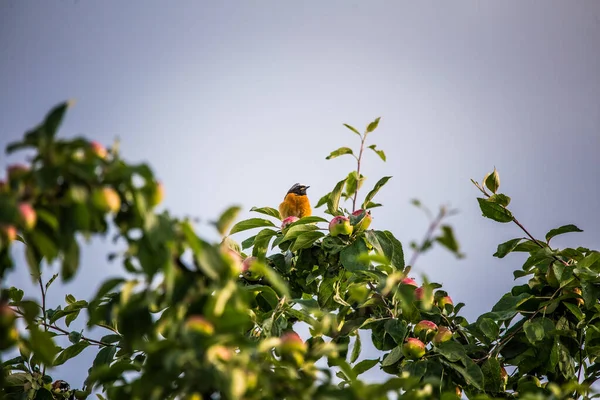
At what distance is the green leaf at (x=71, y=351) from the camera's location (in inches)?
106

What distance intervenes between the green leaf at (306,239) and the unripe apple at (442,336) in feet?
2.04

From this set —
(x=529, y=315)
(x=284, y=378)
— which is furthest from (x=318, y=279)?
(x=284, y=378)

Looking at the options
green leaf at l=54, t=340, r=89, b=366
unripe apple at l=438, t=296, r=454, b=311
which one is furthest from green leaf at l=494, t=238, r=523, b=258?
green leaf at l=54, t=340, r=89, b=366

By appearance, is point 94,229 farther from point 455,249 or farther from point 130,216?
point 455,249

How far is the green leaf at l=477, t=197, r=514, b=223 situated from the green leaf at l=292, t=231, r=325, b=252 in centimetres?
71

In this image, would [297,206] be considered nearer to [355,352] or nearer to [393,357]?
[355,352]

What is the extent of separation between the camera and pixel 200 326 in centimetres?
112

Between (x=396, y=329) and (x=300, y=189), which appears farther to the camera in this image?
(x=300, y=189)

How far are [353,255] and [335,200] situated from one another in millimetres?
356

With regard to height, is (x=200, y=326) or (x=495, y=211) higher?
(x=495, y=211)

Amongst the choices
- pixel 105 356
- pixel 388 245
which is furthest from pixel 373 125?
pixel 105 356

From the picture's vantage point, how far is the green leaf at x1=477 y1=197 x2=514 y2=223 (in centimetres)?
281

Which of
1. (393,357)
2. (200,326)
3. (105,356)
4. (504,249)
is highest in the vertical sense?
(504,249)

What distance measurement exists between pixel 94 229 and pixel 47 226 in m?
0.08
